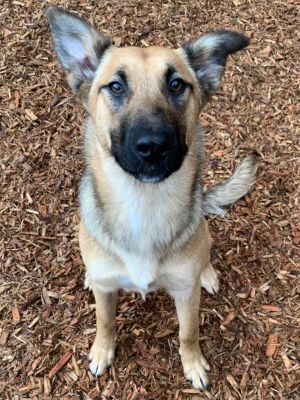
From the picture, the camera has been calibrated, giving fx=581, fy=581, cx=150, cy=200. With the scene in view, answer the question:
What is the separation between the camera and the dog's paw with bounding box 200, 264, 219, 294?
439cm

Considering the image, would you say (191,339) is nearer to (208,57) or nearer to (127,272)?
(127,272)

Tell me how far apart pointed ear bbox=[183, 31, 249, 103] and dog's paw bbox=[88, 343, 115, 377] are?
1.86 m

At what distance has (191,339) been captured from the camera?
3.94 m

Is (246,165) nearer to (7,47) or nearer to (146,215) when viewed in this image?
(146,215)

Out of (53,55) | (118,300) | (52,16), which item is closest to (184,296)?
(118,300)

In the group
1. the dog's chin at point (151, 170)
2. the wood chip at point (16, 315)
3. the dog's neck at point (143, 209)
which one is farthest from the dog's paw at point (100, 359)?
the dog's chin at point (151, 170)

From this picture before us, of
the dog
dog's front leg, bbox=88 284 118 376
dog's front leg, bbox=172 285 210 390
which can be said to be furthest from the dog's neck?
dog's front leg, bbox=88 284 118 376

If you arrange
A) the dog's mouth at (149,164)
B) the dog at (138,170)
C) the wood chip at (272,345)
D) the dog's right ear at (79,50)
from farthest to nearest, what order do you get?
1. the wood chip at (272,345)
2. the dog's right ear at (79,50)
3. the dog at (138,170)
4. the dog's mouth at (149,164)

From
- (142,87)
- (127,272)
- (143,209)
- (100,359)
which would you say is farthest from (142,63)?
(100,359)

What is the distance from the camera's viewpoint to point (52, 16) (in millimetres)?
3230

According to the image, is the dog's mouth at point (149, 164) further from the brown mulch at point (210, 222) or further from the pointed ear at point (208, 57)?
the brown mulch at point (210, 222)

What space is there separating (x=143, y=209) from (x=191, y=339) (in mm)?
1068

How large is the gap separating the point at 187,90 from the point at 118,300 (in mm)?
1838

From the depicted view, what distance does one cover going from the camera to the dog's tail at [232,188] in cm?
457
